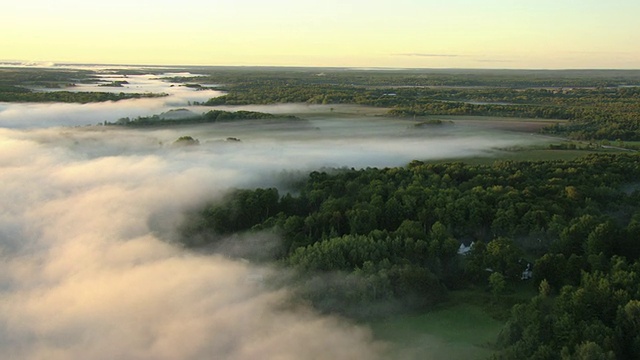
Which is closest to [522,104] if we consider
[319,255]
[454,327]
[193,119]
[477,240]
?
[193,119]

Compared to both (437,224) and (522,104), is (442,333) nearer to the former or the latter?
(437,224)

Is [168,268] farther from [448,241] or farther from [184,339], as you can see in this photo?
[448,241]

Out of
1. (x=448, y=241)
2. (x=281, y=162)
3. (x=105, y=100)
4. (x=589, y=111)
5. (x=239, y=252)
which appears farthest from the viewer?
(x=105, y=100)

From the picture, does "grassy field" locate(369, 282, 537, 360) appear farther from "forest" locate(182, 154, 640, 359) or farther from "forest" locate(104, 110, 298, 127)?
"forest" locate(104, 110, 298, 127)

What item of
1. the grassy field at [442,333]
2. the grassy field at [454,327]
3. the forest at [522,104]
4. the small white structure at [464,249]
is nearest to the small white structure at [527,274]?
the grassy field at [454,327]

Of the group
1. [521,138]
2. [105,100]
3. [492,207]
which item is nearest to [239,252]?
[492,207]

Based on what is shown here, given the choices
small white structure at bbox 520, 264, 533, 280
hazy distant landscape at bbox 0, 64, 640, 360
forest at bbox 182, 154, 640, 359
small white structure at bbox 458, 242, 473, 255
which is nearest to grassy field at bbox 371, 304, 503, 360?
hazy distant landscape at bbox 0, 64, 640, 360

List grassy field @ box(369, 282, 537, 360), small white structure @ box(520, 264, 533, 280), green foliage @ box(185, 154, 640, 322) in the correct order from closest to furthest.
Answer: grassy field @ box(369, 282, 537, 360) → green foliage @ box(185, 154, 640, 322) → small white structure @ box(520, 264, 533, 280)

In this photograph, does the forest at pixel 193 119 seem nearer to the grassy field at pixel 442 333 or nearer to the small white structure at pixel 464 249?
the small white structure at pixel 464 249
